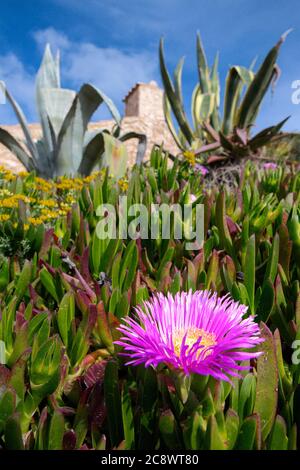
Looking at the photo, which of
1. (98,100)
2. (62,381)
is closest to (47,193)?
(62,381)

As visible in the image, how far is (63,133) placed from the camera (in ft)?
10.4

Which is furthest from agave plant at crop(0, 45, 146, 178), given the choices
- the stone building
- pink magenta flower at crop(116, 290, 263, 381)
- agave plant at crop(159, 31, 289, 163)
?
the stone building

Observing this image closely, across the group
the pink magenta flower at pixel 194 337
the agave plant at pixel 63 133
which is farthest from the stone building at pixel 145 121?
the pink magenta flower at pixel 194 337

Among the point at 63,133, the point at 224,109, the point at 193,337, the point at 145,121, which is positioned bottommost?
the point at 193,337

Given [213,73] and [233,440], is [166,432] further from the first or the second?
[213,73]

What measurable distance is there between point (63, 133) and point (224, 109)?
1825 millimetres

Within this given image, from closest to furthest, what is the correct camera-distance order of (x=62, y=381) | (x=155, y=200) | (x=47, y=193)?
(x=62, y=381) < (x=155, y=200) < (x=47, y=193)

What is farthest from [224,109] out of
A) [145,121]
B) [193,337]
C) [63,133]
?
[145,121]

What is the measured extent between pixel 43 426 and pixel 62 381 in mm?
105

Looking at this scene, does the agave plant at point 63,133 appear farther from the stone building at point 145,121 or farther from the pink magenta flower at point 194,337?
the stone building at point 145,121

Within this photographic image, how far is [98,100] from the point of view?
125 inches

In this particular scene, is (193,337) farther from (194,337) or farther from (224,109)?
(224,109)

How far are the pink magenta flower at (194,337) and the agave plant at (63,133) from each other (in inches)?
94.6
